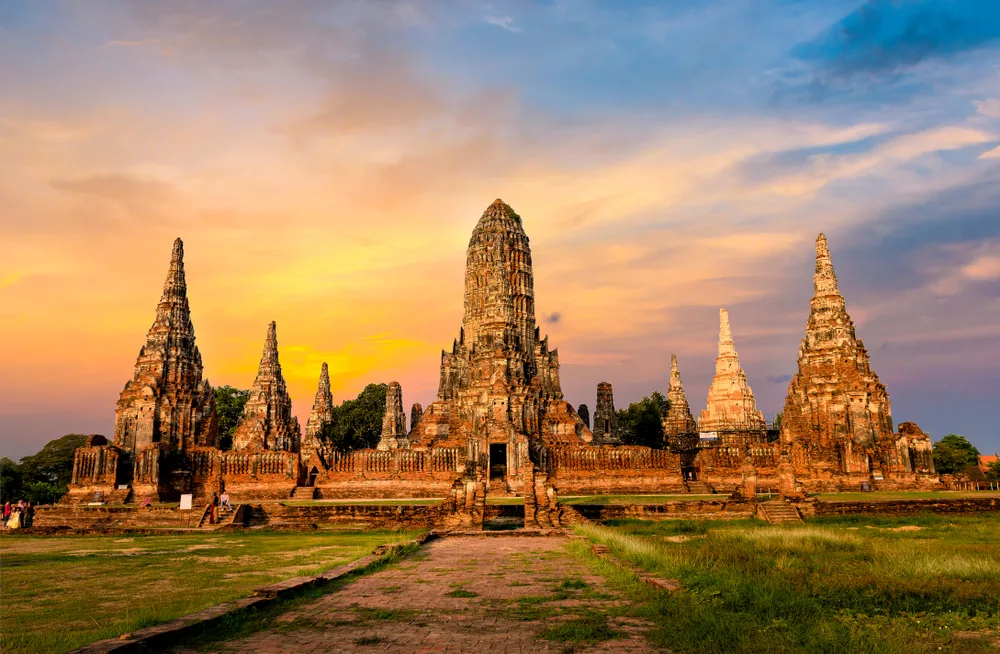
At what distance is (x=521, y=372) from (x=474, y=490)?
69.0 feet

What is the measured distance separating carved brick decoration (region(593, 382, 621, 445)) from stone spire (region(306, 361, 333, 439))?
2246cm

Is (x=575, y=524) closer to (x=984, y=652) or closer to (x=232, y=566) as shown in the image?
(x=232, y=566)

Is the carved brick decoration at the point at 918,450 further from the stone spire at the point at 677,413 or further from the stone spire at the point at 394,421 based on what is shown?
the stone spire at the point at 394,421

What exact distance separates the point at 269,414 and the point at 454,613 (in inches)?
1743

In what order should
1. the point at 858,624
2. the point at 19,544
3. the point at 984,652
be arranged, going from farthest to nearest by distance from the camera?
the point at 19,544 → the point at 858,624 → the point at 984,652

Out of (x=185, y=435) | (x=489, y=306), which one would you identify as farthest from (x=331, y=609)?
(x=489, y=306)

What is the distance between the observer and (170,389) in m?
40.9

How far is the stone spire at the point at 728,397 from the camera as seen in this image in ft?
265

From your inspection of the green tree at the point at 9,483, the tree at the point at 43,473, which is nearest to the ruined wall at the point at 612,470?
the tree at the point at 43,473

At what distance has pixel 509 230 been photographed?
59719 millimetres

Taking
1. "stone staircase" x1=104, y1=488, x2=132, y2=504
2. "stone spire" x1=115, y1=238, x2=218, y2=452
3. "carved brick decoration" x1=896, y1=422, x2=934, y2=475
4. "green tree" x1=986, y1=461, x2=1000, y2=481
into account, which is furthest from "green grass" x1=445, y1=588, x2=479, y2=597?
"green tree" x1=986, y1=461, x2=1000, y2=481

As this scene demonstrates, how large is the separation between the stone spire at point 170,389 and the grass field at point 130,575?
52.4 ft

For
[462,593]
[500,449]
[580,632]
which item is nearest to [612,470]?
[500,449]

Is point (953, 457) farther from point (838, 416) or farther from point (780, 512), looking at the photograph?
point (780, 512)
